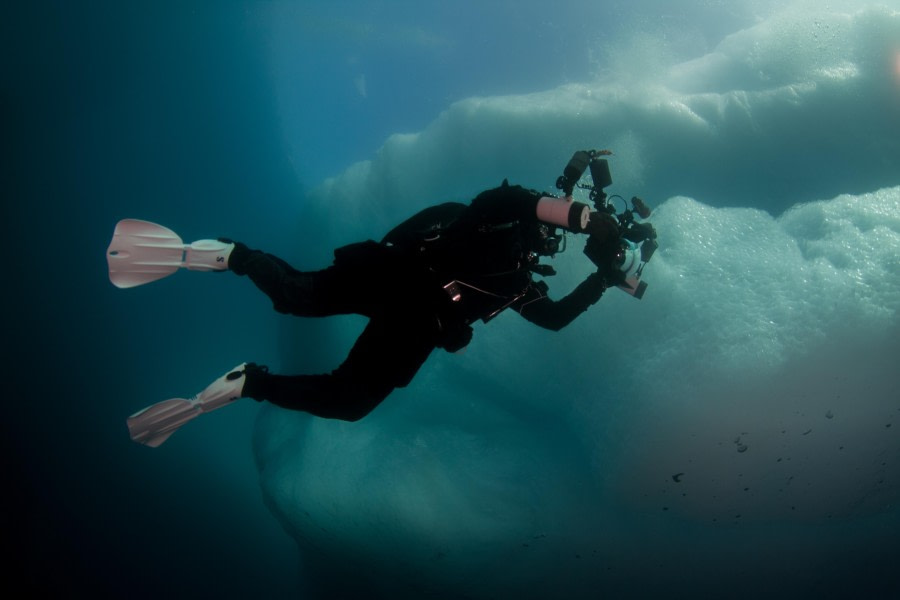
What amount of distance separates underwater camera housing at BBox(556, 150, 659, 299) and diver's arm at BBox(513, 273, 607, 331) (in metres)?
0.29

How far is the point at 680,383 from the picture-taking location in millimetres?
4949

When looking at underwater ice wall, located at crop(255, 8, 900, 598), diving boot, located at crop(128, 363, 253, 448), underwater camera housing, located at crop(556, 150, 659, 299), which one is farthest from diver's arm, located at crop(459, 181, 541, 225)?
underwater ice wall, located at crop(255, 8, 900, 598)

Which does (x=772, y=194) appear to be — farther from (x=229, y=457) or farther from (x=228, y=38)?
(x=229, y=457)

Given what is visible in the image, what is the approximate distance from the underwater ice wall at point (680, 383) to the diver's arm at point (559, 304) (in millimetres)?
2306

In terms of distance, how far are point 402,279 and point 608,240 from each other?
46.0 inches

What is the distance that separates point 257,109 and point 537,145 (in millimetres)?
10080

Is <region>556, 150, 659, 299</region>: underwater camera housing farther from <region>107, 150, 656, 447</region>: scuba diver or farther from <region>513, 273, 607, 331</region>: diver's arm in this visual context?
<region>513, 273, 607, 331</region>: diver's arm

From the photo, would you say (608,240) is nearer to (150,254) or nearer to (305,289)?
(305,289)

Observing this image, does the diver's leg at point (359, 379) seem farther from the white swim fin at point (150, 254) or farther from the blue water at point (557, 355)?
the blue water at point (557, 355)

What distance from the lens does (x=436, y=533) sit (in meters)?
5.87

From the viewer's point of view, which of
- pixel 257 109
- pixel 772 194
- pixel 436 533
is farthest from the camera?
pixel 257 109

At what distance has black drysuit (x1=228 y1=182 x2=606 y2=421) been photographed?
104 inches

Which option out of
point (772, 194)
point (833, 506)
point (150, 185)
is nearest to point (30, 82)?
point (150, 185)

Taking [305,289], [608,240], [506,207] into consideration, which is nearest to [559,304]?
[608,240]
